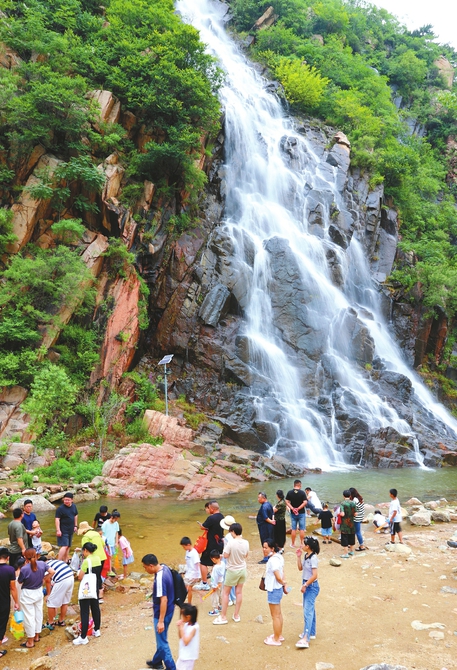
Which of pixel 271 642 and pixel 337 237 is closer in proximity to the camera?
pixel 271 642

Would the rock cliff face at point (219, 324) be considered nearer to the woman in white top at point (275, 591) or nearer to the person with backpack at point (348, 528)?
the person with backpack at point (348, 528)

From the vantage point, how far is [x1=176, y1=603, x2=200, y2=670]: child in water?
4.66 meters

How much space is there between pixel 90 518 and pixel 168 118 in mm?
23016

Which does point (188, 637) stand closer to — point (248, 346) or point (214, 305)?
point (248, 346)

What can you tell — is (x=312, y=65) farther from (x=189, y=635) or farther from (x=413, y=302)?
(x=189, y=635)

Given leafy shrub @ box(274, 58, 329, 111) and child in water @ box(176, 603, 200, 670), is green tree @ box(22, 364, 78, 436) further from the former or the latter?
leafy shrub @ box(274, 58, 329, 111)

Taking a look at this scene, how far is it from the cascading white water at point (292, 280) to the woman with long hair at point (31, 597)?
16535mm

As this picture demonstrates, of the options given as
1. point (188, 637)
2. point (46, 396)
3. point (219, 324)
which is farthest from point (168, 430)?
point (188, 637)

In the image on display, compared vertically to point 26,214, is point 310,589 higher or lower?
lower

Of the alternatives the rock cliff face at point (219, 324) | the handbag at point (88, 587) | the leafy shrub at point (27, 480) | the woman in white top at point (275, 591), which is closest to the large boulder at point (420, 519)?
the woman in white top at point (275, 591)

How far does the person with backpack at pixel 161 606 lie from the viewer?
17.5 ft

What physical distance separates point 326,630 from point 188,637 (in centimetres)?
266

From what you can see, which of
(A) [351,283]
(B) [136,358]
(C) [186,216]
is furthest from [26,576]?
(A) [351,283]

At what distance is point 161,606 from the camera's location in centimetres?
541
